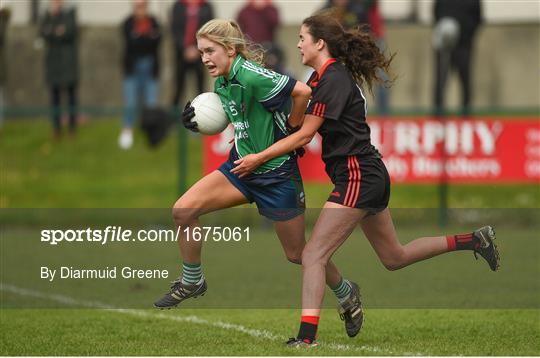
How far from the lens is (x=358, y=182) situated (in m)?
7.89

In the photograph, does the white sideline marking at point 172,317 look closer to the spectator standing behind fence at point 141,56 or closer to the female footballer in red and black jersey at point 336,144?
the female footballer in red and black jersey at point 336,144

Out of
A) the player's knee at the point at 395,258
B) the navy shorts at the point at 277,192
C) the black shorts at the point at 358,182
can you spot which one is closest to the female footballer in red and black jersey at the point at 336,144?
the black shorts at the point at 358,182

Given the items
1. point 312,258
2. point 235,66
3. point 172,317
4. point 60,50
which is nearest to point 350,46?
point 235,66

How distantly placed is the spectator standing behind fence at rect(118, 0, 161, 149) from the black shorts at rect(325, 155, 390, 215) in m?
10.2

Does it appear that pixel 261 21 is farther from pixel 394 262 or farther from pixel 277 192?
pixel 277 192

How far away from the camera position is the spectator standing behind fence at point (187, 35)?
17844mm

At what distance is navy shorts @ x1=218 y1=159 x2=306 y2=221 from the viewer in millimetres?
8164

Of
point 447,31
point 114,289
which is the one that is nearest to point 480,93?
point 447,31

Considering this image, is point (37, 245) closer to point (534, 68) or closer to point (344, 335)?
point (344, 335)

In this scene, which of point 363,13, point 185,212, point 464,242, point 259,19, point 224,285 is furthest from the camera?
point 259,19

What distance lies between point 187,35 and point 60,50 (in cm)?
185

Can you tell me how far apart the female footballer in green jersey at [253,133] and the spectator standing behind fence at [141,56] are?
31.9 feet

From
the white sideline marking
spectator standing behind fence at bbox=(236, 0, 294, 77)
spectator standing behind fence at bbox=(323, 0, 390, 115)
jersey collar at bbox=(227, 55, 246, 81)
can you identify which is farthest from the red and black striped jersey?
spectator standing behind fence at bbox=(236, 0, 294, 77)

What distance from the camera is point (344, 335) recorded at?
868cm
